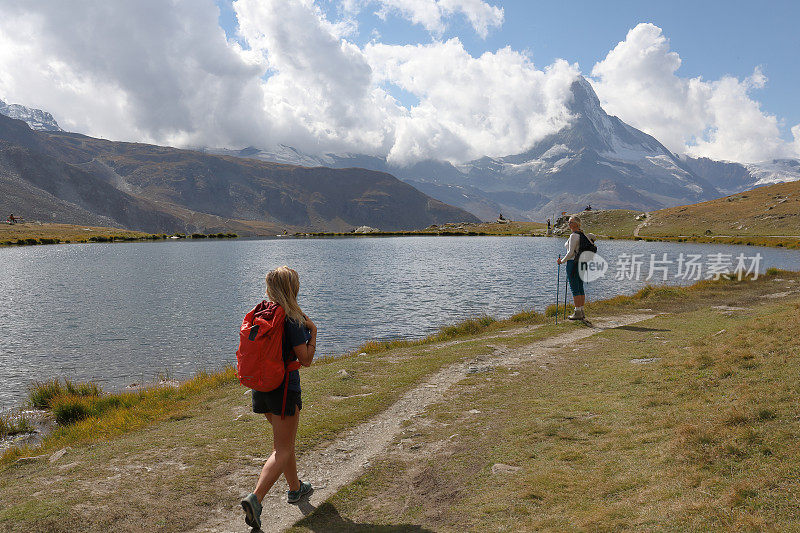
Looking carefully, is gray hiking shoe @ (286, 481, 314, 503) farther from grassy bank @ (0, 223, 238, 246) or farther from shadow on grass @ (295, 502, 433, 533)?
grassy bank @ (0, 223, 238, 246)

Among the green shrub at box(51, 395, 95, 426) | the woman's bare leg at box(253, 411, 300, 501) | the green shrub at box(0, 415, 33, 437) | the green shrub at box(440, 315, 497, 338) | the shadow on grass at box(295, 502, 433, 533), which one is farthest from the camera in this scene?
the green shrub at box(440, 315, 497, 338)

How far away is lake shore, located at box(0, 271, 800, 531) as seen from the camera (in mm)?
6121

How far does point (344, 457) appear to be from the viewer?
9.55m

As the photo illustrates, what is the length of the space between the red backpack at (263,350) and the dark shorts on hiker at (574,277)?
59.8 feet

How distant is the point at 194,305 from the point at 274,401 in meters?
38.4

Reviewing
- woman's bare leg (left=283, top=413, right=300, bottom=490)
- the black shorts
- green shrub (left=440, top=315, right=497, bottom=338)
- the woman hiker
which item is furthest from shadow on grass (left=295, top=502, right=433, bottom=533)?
green shrub (left=440, top=315, right=497, bottom=338)

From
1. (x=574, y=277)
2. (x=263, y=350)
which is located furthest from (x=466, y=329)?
(x=263, y=350)

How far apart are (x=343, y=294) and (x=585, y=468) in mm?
40011

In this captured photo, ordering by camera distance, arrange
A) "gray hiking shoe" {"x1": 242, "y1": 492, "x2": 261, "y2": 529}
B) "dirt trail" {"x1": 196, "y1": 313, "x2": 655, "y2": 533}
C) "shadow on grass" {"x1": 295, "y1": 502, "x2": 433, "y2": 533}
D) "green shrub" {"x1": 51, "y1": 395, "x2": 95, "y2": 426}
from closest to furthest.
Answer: "shadow on grass" {"x1": 295, "y1": 502, "x2": 433, "y2": 533} → "gray hiking shoe" {"x1": 242, "y1": 492, "x2": 261, "y2": 529} → "dirt trail" {"x1": 196, "y1": 313, "x2": 655, "y2": 533} → "green shrub" {"x1": 51, "y1": 395, "x2": 95, "y2": 426}

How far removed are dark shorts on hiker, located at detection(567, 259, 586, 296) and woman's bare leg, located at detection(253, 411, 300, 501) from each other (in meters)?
18.0

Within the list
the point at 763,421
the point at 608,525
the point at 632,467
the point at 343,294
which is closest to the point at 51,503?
the point at 608,525

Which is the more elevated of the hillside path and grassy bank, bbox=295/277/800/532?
the hillside path

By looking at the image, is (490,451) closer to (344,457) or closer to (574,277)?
(344,457)

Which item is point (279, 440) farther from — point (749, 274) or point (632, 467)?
point (749, 274)
